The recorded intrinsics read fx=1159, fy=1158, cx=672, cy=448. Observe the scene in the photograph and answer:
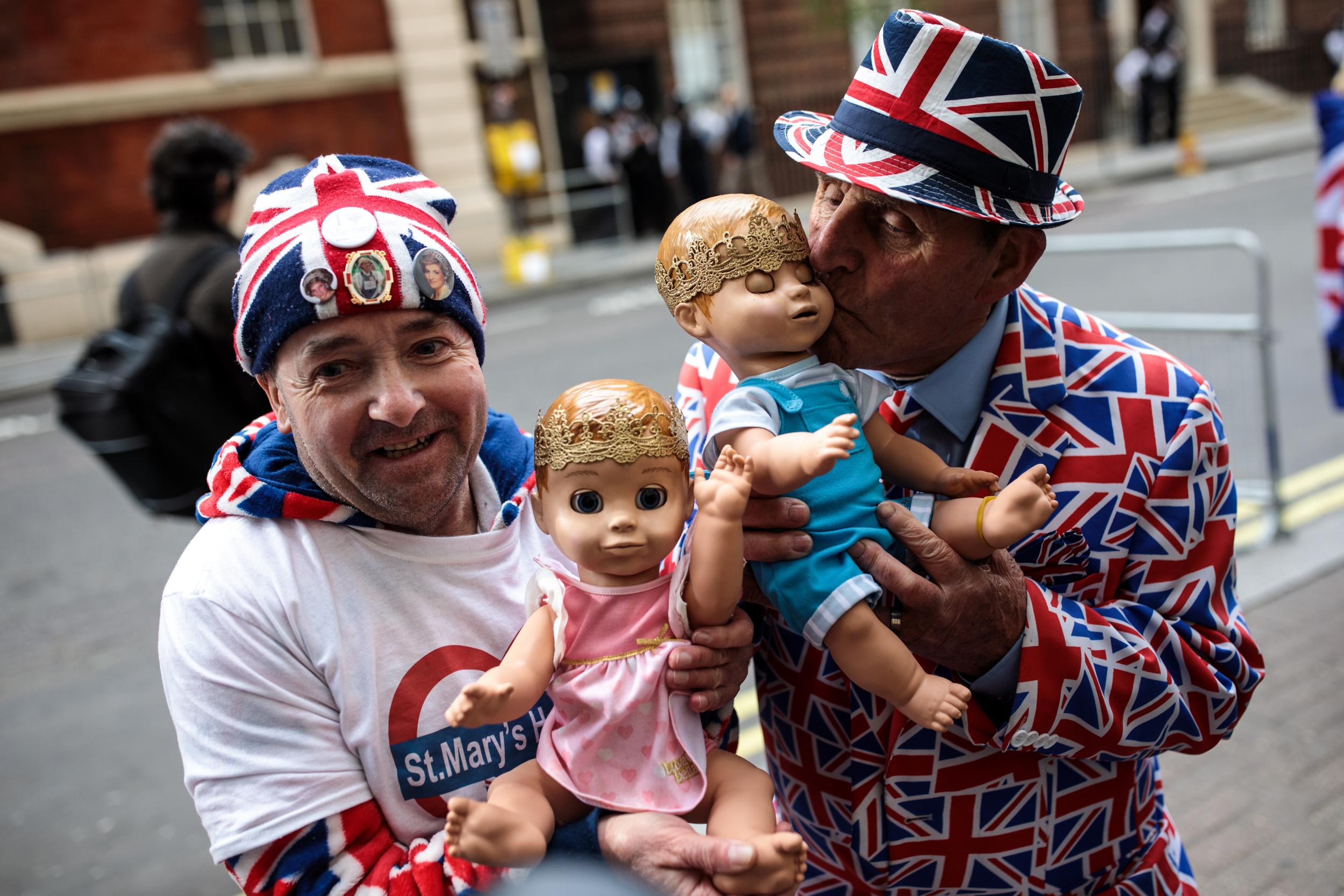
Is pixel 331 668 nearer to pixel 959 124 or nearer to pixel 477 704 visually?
pixel 477 704

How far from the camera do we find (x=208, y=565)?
1.80m

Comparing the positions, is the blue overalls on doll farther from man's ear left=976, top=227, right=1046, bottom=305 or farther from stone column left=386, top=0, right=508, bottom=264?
stone column left=386, top=0, right=508, bottom=264

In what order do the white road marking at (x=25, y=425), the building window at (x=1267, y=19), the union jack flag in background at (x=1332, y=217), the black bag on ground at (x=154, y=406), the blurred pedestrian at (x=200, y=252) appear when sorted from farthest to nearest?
the building window at (x=1267, y=19)
the white road marking at (x=25, y=425)
the union jack flag in background at (x=1332, y=217)
the blurred pedestrian at (x=200, y=252)
the black bag on ground at (x=154, y=406)

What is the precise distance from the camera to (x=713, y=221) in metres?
1.94

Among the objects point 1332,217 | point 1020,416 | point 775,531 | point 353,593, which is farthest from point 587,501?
point 1332,217

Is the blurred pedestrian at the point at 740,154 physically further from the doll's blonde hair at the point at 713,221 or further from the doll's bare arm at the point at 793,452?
the doll's bare arm at the point at 793,452

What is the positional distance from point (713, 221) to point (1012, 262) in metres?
0.54

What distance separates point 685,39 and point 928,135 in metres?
21.9

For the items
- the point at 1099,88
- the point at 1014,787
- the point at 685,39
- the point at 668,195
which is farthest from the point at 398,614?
the point at 1099,88

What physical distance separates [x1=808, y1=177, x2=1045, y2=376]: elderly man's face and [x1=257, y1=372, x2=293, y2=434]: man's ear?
906 millimetres

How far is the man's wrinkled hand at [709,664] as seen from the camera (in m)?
1.83

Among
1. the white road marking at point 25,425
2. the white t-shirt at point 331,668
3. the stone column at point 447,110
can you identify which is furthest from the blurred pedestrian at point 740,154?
the white t-shirt at point 331,668

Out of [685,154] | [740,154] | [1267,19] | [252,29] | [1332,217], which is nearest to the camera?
[1332,217]

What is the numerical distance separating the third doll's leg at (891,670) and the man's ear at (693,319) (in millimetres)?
536
